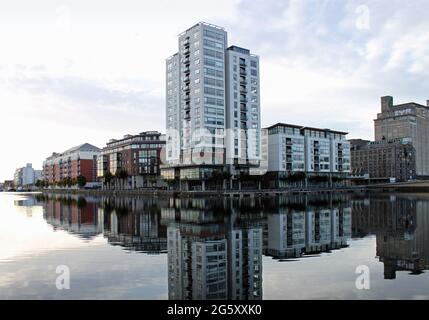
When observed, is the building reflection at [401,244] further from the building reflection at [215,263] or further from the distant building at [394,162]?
the distant building at [394,162]

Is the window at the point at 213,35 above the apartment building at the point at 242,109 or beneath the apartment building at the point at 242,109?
above

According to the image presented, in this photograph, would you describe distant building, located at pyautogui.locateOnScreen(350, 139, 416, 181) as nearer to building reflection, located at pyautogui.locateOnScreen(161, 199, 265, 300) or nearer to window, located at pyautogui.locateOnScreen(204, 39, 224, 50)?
window, located at pyautogui.locateOnScreen(204, 39, 224, 50)

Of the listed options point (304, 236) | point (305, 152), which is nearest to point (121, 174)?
point (305, 152)

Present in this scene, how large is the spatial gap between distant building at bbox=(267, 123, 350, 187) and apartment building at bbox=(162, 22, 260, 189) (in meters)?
11.1

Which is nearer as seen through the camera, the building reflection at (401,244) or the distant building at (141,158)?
the building reflection at (401,244)

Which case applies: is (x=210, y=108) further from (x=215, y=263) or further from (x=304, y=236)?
(x=215, y=263)

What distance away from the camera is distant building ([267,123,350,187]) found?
12244 cm

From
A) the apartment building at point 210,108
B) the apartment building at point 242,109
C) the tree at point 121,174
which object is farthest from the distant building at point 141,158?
the apartment building at point 242,109

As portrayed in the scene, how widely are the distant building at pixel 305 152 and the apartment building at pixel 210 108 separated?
1106 cm

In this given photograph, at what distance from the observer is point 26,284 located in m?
14.3

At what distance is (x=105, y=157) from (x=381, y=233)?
15408 centimetres

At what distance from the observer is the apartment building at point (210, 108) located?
10175 cm
